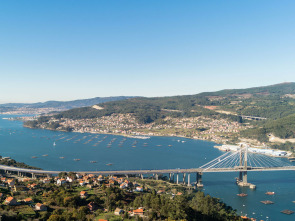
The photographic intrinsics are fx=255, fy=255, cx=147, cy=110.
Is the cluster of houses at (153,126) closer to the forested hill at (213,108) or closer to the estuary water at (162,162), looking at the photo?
the forested hill at (213,108)

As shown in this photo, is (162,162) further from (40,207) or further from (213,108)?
(213,108)

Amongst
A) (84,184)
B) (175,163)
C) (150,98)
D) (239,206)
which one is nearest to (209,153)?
(175,163)

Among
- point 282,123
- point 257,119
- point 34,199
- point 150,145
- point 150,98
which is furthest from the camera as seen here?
point 150,98

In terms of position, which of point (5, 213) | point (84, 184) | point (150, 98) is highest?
point (150, 98)

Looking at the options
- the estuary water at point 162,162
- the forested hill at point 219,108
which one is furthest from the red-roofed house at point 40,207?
the forested hill at point 219,108

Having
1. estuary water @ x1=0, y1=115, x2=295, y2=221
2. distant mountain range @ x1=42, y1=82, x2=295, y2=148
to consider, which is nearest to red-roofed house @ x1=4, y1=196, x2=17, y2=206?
estuary water @ x1=0, y1=115, x2=295, y2=221

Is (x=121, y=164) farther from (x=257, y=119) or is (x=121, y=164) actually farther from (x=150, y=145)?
(x=257, y=119)

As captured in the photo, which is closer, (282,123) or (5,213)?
(5,213)

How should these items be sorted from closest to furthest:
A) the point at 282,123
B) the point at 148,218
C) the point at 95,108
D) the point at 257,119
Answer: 1. the point at 148,218
2. the point at 282,123
3. the point at 257,119
4. the point at 95,108

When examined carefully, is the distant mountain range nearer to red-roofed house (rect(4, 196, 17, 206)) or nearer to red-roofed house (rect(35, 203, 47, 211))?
red-roofed house (rect(35, 203, 47, 211))
